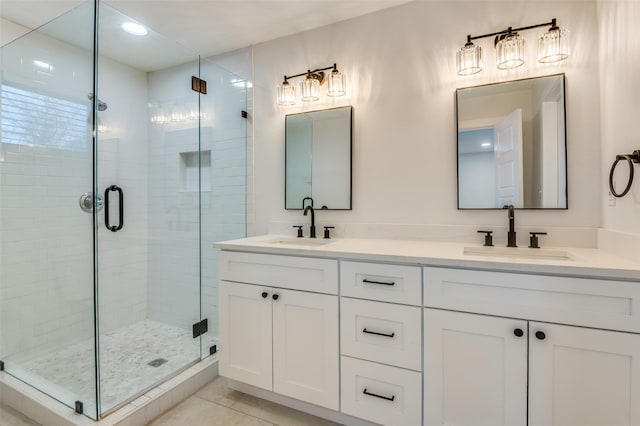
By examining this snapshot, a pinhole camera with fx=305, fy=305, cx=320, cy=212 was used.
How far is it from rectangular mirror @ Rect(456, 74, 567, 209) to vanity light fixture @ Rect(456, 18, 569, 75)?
0.10 meters

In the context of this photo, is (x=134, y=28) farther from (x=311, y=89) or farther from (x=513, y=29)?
(x=513, y=29)

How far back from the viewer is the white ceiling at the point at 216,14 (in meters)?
1.92

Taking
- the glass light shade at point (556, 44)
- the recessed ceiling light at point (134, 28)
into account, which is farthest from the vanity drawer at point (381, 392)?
the recessed ceiling light at point (134, 28)

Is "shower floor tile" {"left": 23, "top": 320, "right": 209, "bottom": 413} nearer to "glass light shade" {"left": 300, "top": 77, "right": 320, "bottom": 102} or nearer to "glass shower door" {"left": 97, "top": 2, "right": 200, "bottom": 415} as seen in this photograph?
"glass shower door" {"left": 97, "top": 2, "right": 200, "bottom": 415}

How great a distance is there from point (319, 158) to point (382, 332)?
125cm

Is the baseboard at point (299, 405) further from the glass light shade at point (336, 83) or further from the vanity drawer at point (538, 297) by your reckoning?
the glass light shade at point (336, 83)

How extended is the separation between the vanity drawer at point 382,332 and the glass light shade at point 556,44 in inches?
57.4

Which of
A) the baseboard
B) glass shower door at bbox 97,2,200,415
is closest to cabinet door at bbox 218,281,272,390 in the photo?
the baseboard

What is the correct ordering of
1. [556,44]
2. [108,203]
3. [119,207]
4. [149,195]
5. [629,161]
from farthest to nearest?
[149,195] < [119,207] < [108,203] < [556,44] < [629,161]

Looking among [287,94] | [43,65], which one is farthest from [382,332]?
[43,65]

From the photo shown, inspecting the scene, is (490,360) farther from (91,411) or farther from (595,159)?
(91,411)

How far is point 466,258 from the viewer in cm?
129

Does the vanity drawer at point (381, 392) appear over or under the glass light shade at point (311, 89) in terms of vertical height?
under


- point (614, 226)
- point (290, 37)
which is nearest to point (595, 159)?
point (614, 226)
